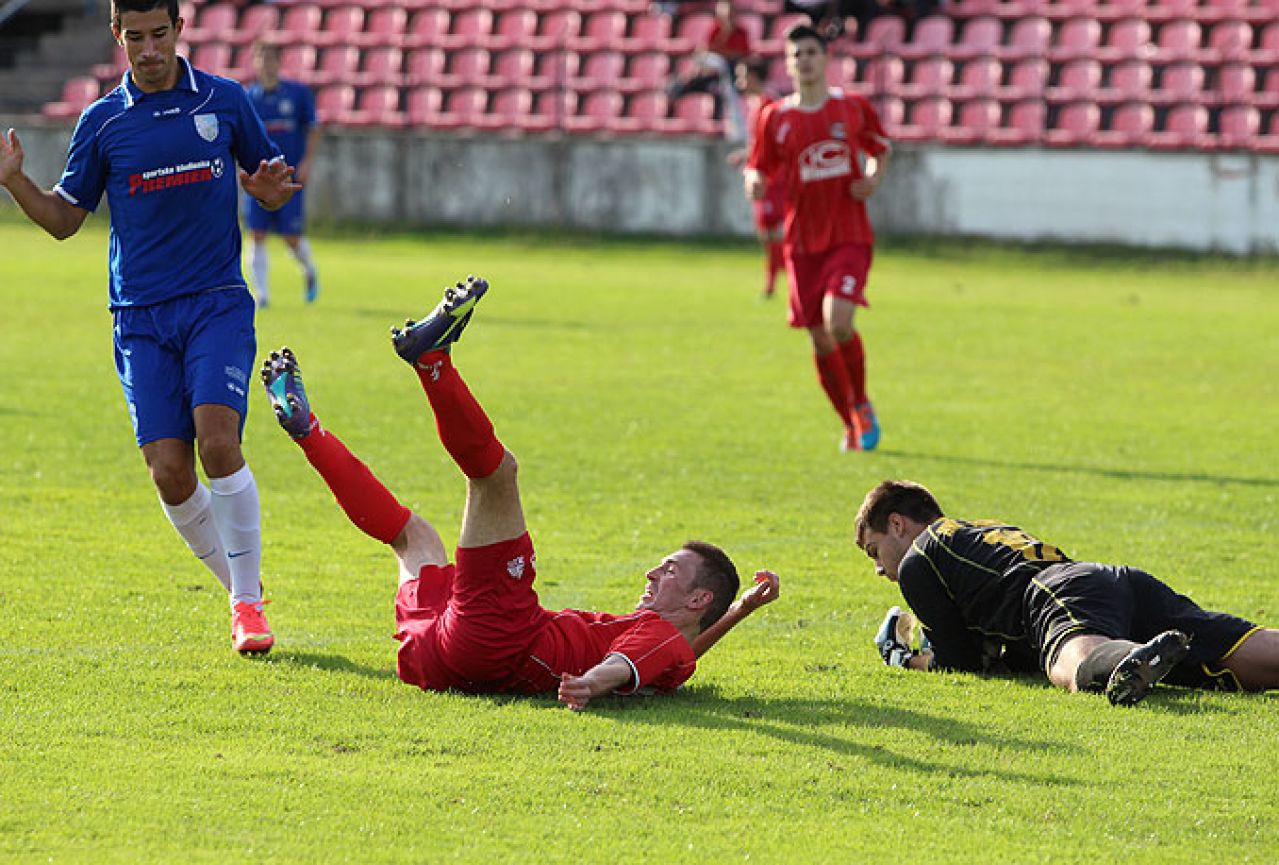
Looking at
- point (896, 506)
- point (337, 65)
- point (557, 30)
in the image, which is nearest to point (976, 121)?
point (557, 30)

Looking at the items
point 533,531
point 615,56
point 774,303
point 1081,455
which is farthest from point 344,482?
point 615,56

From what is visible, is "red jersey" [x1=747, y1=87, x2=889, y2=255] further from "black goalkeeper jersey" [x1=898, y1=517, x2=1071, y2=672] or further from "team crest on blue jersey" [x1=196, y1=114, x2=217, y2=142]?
"team crest on blue jersey" [x1=196, y1=114, x2=217, y2=142]

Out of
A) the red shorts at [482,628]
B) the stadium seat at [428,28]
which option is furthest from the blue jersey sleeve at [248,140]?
the stadium seat at [428,28]

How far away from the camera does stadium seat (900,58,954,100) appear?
86.7 feet

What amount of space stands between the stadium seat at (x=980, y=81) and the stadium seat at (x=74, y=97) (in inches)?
509

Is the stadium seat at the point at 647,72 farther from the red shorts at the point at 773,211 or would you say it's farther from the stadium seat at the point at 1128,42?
the red shorts at the point at 773,211

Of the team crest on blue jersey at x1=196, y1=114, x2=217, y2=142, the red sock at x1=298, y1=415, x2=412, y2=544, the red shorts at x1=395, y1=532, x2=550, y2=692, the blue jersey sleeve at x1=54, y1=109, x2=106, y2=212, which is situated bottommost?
the red shorts at x1=395, y1=532, x2=550, y2=692

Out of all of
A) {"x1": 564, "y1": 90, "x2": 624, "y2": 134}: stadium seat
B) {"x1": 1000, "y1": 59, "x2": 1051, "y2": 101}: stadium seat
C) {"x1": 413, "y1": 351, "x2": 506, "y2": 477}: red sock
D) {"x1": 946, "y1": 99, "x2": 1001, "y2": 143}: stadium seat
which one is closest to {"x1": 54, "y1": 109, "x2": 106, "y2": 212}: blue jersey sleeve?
{"x1": 413, "y1": 351, "x2": 506, "y2": 477}: red sock

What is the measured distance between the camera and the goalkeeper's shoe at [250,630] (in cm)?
625

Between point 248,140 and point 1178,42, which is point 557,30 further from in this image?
point 248,140

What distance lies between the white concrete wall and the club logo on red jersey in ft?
45.0

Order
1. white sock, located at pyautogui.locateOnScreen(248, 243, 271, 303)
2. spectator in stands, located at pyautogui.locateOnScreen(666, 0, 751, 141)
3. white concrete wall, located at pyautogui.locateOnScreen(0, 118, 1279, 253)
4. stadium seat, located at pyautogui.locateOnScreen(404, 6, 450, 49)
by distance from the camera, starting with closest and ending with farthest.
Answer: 1. white sock, located at pyautogui.locateOnScreen(248, 243, 271, 303)
2. white concrete wall, located at pyautogui.locateOnScreen(0, 118, 1279, 253)
3. spectator in stands, located at pyautogui.locateOnScreen(666, 0, 751, 141)
4. stadium seat, located at pyautogui.locateOnScreen(404, 6, 450, 49)

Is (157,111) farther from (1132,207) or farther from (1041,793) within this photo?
(1132,207)

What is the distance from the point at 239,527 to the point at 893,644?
2244 mm
